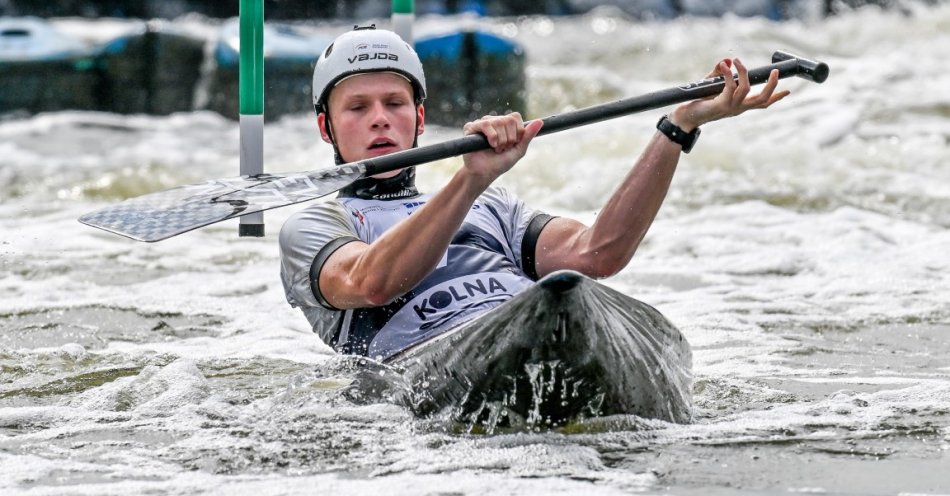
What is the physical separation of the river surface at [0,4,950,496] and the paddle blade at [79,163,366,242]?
0.52 metres

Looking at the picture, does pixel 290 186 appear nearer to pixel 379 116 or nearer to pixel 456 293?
pixel 379 116

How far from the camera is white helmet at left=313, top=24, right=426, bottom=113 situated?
430cm

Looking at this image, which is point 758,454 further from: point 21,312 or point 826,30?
point 826,30

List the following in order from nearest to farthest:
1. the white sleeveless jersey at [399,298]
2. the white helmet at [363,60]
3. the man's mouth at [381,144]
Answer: the white sleeveless jersey at [399,298]
the man's mouth at [381,144]
the white helmet at [363,60]

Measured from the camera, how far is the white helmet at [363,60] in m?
4.30

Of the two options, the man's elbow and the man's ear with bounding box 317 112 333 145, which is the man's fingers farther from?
the man's ear with bounding box 317 112 333 145

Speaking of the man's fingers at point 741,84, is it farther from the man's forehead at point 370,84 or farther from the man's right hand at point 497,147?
the man's forehead at point 370,84

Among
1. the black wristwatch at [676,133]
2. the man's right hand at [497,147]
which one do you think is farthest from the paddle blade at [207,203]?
the black wristwatch at [676,133]

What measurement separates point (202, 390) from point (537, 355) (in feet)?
4.57

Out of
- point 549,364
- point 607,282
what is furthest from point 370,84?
point 607,282

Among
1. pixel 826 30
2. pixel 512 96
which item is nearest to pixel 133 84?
pixel 512 96

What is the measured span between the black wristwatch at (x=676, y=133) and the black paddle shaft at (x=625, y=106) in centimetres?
7

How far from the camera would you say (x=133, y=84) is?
13.6 metres

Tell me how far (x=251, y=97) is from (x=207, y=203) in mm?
1155
